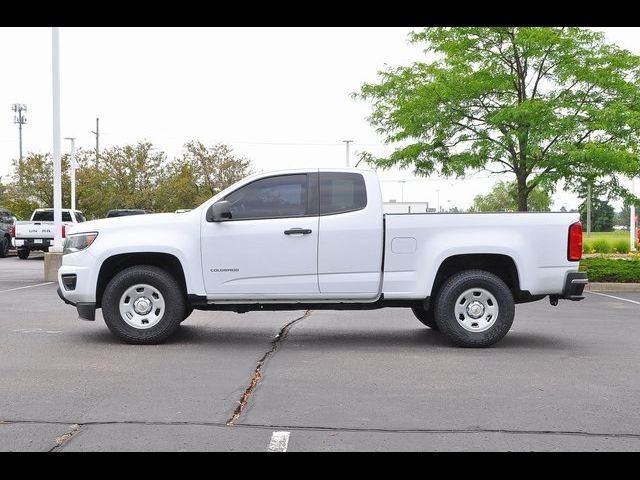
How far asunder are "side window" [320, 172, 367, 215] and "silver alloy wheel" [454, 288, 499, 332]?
62.9 inches

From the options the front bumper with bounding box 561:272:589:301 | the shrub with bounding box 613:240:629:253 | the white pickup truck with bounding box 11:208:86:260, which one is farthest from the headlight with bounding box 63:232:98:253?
the shrub with bounding box 613:240:629:253

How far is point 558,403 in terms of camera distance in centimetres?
570

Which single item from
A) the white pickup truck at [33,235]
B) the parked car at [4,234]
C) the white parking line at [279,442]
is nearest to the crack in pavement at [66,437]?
the white parking line at [279,442]

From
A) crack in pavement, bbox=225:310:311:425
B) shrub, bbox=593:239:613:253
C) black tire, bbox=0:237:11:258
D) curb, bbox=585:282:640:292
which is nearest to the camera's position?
crack in pavement, bbox=225:310:311:425

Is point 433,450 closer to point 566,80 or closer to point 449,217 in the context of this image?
point 449,217

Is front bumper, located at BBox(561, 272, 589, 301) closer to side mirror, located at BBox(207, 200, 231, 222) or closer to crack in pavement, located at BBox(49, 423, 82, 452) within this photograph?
side mirror, located at BBox(207, 200, 231, 222)

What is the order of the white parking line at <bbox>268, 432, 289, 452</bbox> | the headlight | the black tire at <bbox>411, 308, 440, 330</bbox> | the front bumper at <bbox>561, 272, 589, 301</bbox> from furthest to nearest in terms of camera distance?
the black tire at <bbox>411, 308, 440, 330</bbox> → the headlight → the front bumper at <bbox>561, 272, 589, 301</bbox> → the white parking line at <bbox>268, 432, 289, 452</bbox>

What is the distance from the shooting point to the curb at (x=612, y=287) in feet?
51.1

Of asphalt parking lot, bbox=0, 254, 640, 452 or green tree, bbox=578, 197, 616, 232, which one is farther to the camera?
green tree, bbox=578, 197, 616, 232

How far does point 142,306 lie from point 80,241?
3.52 feet

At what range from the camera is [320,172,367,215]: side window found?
27.2 feet

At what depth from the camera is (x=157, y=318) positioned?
8.23m
